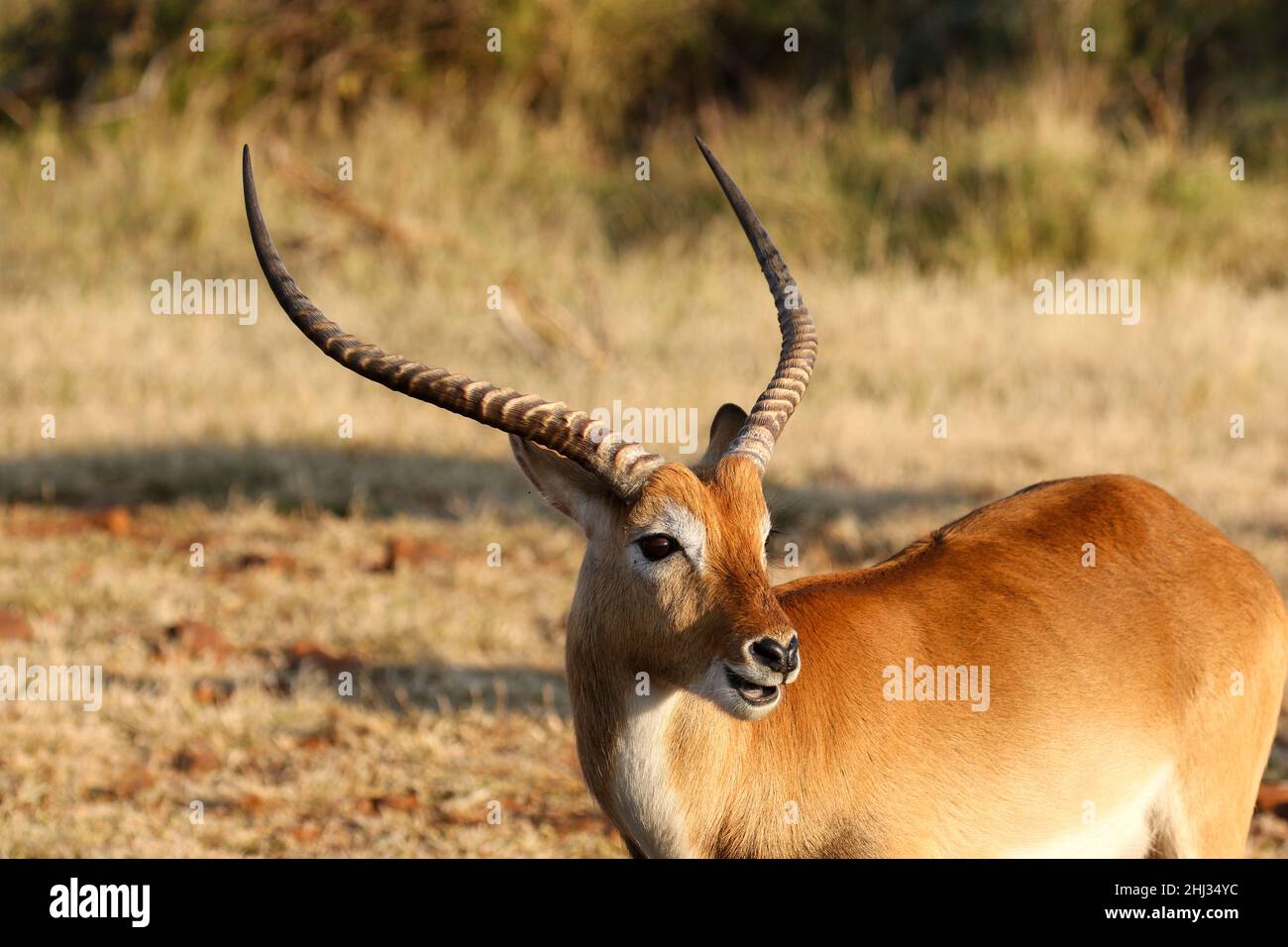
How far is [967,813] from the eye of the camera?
12.8ft

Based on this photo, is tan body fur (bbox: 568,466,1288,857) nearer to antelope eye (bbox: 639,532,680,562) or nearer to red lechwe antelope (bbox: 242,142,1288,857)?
red lechwe antelope (bbox: 242,142,1288,857)

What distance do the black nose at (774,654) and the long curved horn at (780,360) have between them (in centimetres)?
64

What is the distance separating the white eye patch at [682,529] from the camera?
12.4ft

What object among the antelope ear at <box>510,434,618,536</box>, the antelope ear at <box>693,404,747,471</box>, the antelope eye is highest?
the antelope ear at <box>693,404,747,471</box>

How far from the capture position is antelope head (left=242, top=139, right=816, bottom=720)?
3.63m

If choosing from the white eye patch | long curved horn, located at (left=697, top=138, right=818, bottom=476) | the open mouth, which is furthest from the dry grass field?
the open mouth

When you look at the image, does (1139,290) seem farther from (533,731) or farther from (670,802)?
(670,802)

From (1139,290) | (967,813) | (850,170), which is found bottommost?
(967,813)

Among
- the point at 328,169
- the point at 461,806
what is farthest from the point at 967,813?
the point at 328,169

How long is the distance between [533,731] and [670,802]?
2.32 metres

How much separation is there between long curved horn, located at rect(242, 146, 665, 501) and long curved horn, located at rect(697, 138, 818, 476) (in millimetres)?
342

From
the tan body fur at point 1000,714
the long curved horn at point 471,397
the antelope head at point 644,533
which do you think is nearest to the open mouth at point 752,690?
the antelope head at point 644,533

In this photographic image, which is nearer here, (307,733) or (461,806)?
(461,806)

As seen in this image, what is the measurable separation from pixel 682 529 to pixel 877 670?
641 mm
